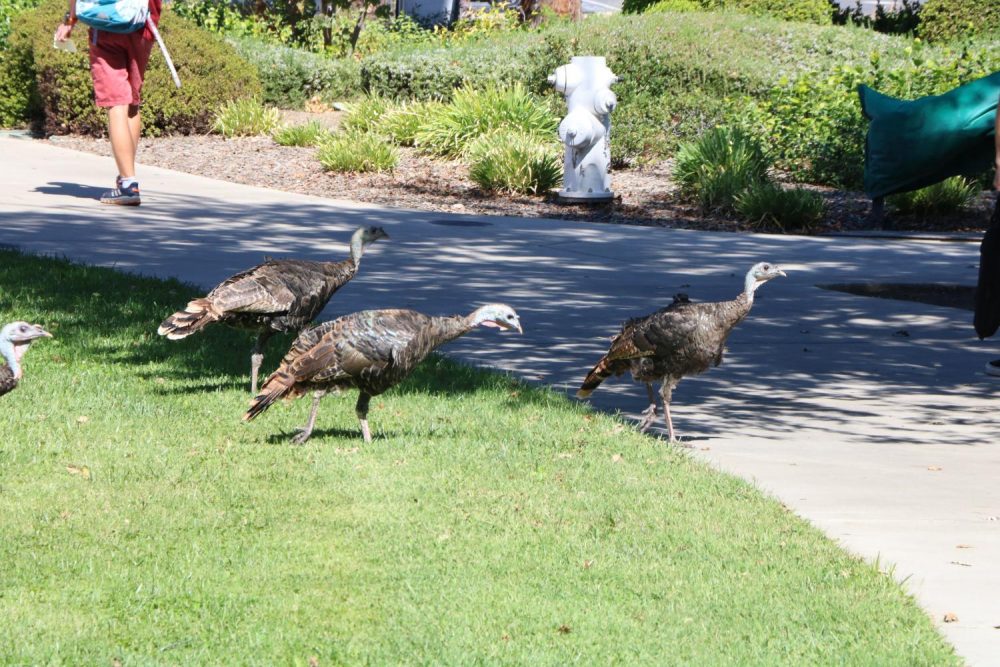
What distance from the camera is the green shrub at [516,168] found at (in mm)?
17312

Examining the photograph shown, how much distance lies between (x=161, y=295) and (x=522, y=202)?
25.2 ft

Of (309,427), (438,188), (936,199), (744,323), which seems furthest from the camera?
(438,188)

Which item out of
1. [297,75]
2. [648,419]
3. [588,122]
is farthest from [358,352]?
[297,75]

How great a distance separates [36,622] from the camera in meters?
4.61

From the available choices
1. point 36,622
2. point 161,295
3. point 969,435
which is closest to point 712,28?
point 161,295

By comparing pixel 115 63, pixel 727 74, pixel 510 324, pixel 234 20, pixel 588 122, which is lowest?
pixel 510 324

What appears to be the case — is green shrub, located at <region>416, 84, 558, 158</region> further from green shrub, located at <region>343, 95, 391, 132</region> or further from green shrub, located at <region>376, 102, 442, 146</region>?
green shrub, located at <region>343, 95, 391, 132</region>

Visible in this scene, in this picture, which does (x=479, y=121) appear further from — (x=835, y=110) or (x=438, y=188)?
(x=835, y=110)

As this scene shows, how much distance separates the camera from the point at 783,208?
15312mm

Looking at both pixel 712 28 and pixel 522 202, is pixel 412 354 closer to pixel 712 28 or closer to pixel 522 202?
pixel 522 202

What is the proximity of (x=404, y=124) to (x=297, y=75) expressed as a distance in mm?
4118

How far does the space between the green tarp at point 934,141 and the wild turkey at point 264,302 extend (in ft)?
28.1

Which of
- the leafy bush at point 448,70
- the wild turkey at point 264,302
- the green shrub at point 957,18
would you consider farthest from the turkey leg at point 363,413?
the green shrub at point 957,18

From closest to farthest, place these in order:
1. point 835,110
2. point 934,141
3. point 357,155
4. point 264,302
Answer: point 264,302 → point 934,141 → point 835,110 → point 357,155
